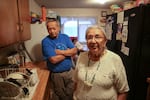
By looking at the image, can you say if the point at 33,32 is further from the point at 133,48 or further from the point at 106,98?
the point at 106,98

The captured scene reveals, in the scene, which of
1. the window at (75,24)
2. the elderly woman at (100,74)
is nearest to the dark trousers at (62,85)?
the elderly woman at (100,74)

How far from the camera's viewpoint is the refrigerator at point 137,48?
162cm

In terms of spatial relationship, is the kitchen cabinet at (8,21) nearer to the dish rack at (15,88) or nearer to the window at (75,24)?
the dish rack at (15,88)

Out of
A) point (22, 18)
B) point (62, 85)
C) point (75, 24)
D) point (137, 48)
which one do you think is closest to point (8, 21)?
point (22, 18)

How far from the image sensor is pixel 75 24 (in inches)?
196

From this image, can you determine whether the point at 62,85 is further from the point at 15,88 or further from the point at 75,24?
the point at 75,24

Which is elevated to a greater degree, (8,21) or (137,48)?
(8,21)

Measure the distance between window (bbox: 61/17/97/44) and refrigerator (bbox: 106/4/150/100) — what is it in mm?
3016

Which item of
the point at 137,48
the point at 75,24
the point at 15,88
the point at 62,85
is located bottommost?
the point at 62,85

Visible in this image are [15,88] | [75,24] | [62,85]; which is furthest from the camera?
[75,24]

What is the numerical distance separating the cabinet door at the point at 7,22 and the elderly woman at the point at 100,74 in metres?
0.65

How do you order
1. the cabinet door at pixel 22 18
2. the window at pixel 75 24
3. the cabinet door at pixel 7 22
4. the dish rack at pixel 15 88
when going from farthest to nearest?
1. the window at pixel 75 24
2. the cabinet door at pixel 22 18
3. the cabinet door at pixel 7 22
4. the dish rack at pixel 15 88

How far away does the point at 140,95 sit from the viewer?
1.76 metres

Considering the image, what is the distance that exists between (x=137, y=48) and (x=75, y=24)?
11.4 ft
